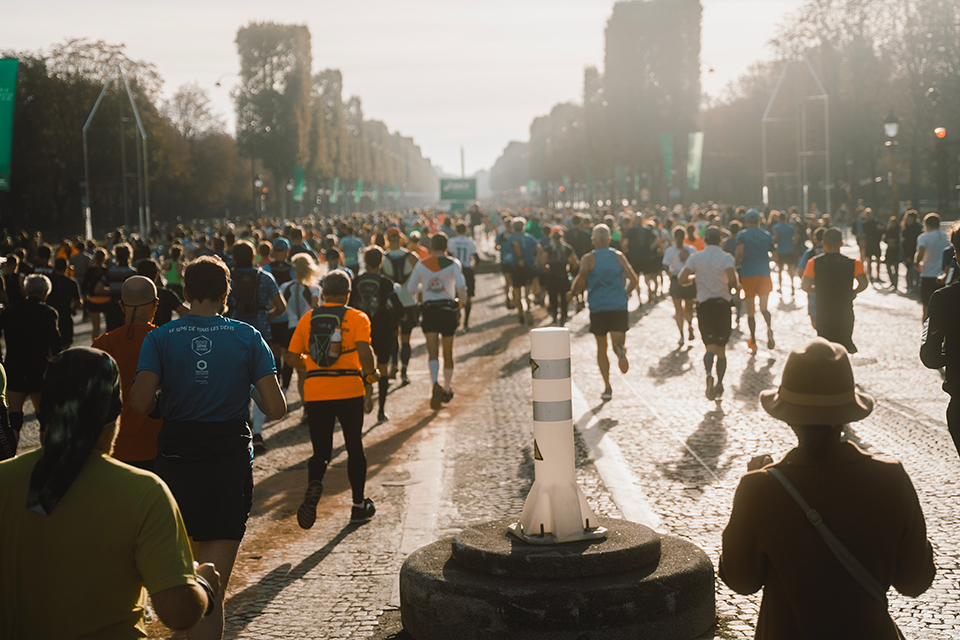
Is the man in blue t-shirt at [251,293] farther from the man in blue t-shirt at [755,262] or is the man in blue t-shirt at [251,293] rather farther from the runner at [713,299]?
the man in blue t-shirt at [755,262]

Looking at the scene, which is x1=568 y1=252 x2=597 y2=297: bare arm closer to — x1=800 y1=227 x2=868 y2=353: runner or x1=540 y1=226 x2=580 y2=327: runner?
x1=800 y1=227 x2=868 y2=353: runner

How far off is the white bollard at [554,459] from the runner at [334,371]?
209 cm

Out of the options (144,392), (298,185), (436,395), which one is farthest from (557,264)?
(298,185)

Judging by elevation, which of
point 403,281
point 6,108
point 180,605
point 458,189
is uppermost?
point 458,189

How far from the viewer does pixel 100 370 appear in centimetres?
260

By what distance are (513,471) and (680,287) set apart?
8.12m

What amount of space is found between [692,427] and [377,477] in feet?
9.80

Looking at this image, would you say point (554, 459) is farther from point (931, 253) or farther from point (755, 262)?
point (931, 253)

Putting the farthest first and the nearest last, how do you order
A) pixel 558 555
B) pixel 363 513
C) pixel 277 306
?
1. pixel 277 306
2. pixel 363 513
3. pixel 558 555

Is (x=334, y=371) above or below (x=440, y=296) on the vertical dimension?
below


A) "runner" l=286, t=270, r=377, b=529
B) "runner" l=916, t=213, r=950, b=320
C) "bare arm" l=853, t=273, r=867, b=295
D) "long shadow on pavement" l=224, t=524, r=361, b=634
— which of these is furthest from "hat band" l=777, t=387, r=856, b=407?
"runner" l=916, t=213, r=950, b=320

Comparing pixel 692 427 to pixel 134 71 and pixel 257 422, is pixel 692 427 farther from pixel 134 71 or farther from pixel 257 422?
pixel 134 71

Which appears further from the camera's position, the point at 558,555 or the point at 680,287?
the point at 680,287

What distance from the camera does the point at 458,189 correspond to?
78.9 meters
